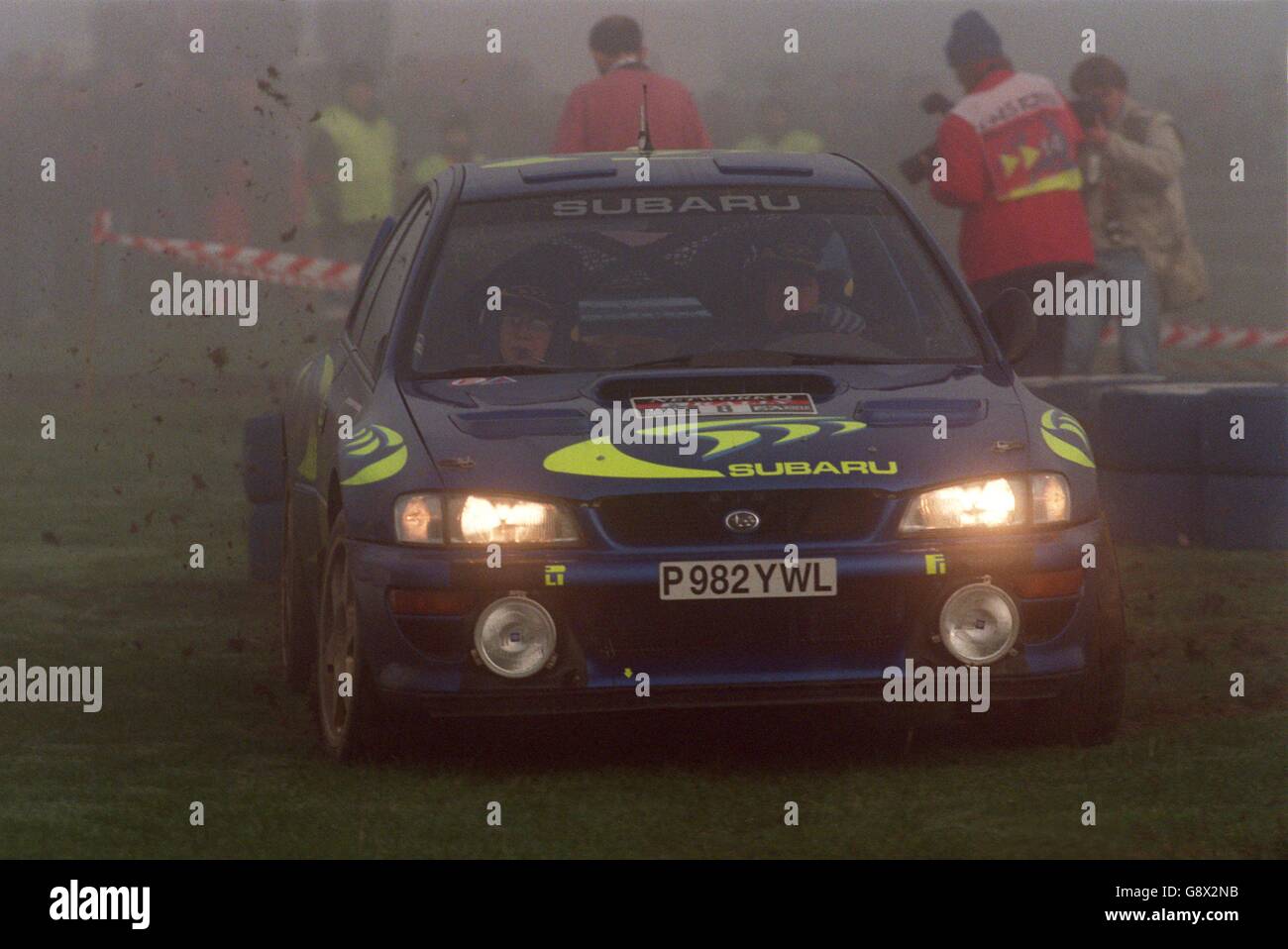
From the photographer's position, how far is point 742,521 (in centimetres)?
708

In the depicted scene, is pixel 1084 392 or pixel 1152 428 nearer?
pixel 1152 428

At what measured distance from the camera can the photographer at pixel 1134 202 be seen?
52.5ft

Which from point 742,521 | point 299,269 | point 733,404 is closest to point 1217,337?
point 299,269

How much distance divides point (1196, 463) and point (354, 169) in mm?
12295

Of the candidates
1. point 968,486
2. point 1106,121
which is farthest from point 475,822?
point 1106,121

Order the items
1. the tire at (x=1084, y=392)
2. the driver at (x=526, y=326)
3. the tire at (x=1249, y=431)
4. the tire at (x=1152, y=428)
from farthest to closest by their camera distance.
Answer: the tire at (x=1084, y=392), the tire at (x=1152, y=428), the tire at (x=1249, y=431), the driver at (x=526, y=326)

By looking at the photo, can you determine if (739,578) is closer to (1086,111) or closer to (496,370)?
(496,370)

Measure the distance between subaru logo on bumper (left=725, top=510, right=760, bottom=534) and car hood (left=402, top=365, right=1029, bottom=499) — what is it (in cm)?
7

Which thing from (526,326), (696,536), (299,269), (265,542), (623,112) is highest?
(299,269)

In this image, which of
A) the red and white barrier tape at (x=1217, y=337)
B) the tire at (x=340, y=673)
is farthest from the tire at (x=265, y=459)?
the red and white barrier tape at (x=1217, y=337)

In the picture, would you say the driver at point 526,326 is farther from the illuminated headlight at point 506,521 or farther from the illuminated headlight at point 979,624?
the illuminated headlight at point 979,624

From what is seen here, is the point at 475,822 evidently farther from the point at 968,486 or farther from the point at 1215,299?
the point at 1215,299

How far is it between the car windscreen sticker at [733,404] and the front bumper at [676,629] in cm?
49
